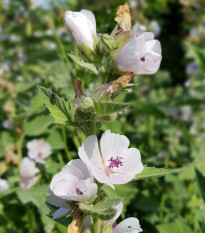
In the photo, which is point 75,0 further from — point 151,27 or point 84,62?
point 84,62

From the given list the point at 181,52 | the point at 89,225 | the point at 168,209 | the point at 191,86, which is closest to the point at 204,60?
the point at 191,86

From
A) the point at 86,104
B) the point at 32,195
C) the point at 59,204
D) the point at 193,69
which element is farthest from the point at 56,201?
the point at 193,69

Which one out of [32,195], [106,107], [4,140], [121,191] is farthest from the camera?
[4,140]

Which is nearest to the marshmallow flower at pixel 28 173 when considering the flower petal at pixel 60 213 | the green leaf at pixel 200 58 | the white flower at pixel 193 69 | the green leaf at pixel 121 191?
the green leaf at pixel 121 191

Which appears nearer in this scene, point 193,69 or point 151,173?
point 151,173

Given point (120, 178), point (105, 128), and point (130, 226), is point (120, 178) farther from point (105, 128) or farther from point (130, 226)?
point (105, 128)

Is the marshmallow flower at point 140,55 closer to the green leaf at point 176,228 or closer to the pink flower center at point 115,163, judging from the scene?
the pink flower center at point 115,163

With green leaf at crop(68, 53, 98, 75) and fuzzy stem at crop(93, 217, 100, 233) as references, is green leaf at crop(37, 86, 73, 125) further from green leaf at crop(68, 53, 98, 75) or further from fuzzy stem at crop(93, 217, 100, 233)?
fuzzy stem at crop(93, 217, 100, 233)
